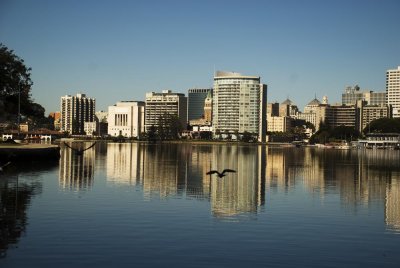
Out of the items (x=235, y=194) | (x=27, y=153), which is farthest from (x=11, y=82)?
(x=235, y=194)

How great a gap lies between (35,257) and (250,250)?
7921mm

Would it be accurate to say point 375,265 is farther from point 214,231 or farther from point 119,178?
point 119,178

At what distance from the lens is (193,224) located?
27.8 meters

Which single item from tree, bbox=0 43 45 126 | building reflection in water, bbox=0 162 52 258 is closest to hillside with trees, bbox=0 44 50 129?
tree, bbox=0 43 45 126

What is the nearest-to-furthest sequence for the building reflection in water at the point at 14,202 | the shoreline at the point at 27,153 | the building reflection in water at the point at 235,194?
the building reflection in water at the point at 14,202
the building reflection in water at the point at 235,194
the shoreline at the point at 27,153

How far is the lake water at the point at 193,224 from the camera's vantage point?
20922 mm

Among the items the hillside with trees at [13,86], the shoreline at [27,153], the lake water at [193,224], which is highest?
the hillside with trees at [13,86]

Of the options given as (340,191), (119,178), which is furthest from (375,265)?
(119,178)

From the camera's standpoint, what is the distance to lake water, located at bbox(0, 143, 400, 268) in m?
20.9

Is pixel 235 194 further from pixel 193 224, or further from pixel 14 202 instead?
pixel 14 202

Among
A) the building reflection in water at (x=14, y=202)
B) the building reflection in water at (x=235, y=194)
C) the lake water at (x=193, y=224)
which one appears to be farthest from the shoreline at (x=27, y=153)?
the building reflection in water at (x=235, y=194)

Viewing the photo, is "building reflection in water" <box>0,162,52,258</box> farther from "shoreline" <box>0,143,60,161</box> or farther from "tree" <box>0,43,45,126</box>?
"tree" <box>0,43,45,126</box>

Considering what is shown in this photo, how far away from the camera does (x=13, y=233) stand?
23953 mm

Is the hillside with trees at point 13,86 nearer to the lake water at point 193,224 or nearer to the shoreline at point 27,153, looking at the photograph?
the shoreline at point 27,153
